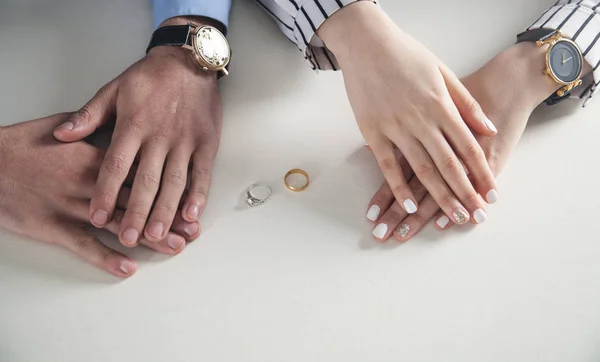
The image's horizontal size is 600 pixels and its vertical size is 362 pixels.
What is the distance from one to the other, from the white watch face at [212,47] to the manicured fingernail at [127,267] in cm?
34

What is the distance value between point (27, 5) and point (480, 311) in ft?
3.01

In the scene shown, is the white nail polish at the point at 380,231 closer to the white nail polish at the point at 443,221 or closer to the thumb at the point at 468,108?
the white nail polish at the point at 443,221

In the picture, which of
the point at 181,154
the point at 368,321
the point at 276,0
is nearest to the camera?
the point at 368,321

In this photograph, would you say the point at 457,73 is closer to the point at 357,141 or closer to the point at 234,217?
the point at 357,141

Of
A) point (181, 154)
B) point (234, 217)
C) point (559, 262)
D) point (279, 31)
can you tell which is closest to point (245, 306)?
point (234, 217)

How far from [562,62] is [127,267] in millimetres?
717

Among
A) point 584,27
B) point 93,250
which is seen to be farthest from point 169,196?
point 584,27

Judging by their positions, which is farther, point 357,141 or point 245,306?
point 357,141

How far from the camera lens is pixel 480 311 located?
2.21 feet

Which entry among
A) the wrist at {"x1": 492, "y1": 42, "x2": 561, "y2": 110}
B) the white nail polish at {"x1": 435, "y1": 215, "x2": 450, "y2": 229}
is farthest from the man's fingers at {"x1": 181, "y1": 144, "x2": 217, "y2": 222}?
the wrist at {"x1": 492, "y1": 42, "x2": 561, "y2": 110}

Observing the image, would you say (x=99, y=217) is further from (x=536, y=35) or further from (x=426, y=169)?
(x=536, y=35)

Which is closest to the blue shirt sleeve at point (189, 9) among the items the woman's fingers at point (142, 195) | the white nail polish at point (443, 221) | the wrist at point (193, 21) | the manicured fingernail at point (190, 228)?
the wrist at point (193, 21)

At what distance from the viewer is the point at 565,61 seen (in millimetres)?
837

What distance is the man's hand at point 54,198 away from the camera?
27.6 inches
